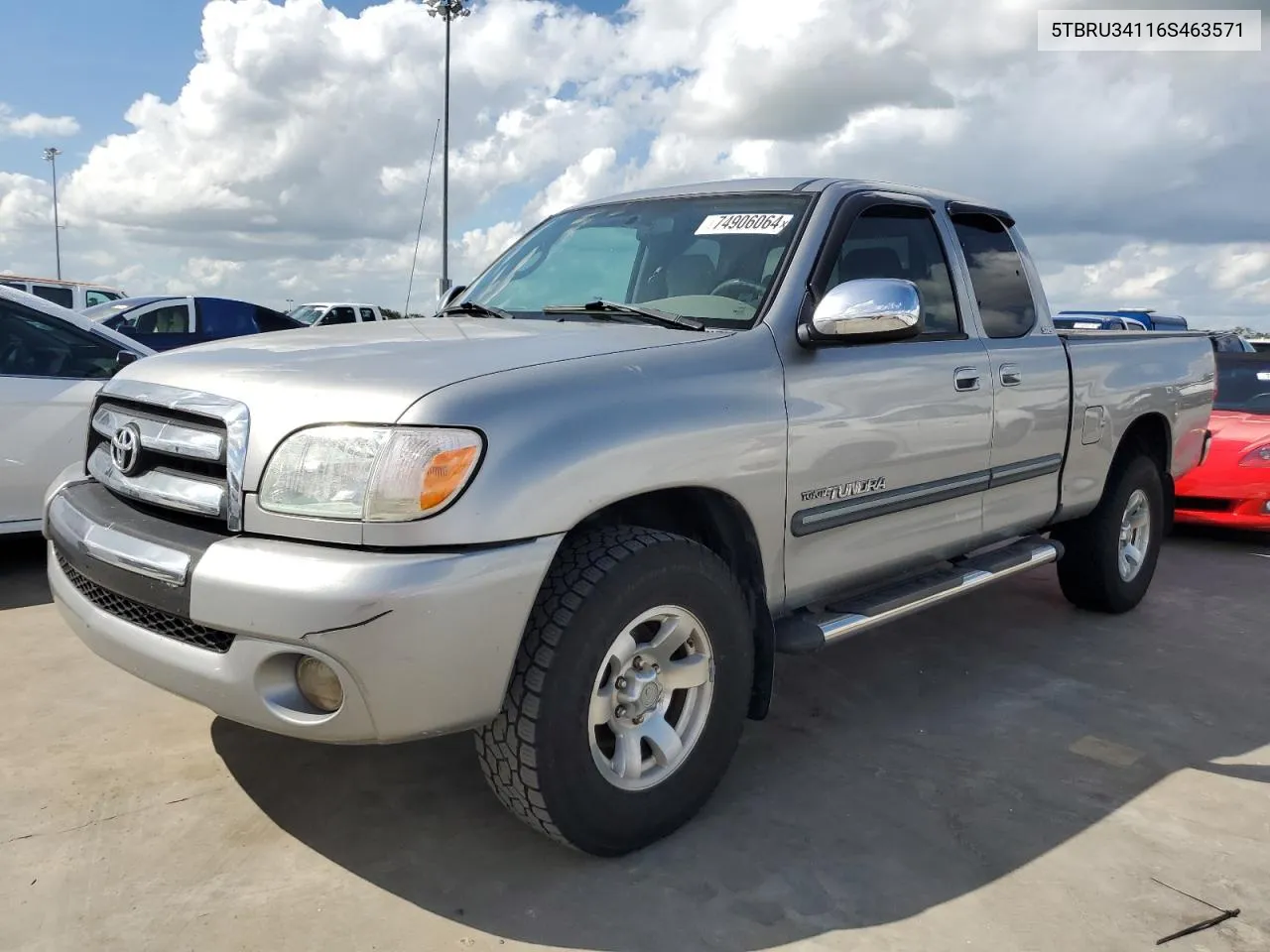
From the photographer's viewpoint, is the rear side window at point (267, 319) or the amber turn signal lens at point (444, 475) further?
the rear side window at point (267, 319)

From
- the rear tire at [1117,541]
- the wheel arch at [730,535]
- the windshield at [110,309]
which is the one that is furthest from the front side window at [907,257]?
the windshield at [110,309]

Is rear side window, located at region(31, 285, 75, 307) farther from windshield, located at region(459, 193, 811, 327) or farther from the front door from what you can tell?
the front door

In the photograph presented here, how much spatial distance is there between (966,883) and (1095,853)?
435 mm

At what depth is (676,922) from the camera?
7.91 ft

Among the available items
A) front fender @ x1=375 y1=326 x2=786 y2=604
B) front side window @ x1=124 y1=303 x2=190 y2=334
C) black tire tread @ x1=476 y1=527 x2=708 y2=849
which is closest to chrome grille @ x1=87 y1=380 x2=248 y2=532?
front fender @ x1=375 y1=326 x2=786 y2=604

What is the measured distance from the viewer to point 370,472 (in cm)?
224

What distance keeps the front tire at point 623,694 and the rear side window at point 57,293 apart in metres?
19.2

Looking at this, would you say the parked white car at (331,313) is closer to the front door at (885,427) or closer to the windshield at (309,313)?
the windshield at (309,313)

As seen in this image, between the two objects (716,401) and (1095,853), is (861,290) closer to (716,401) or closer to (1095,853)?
(716,401)

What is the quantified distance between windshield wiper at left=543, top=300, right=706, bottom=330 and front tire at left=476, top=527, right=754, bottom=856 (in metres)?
0.73

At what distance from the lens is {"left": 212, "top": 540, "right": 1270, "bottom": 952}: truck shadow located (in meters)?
2.49

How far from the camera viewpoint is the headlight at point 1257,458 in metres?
6.84

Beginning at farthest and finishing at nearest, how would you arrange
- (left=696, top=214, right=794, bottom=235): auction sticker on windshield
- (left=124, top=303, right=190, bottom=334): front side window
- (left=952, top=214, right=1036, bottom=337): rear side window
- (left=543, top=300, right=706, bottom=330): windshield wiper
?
(left=124, top=303, right=190, bottom=334): front side window < (left=952, top=214, right=1036, bottom=337): rear side window < (left=696, top=214, right=794, bottom=235): auction sticker on windshield < (left=543, top=300, right=706, bottom=330): windshield wiper

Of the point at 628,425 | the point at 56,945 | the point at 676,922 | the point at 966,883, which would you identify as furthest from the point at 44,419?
the point at 966,883
